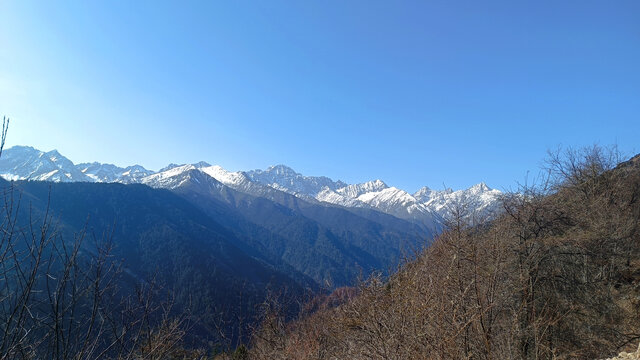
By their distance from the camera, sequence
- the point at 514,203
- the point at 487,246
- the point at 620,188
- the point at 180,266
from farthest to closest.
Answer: the point at 180,266
the point at 620,188
the point at 514,203
the point at 487,246

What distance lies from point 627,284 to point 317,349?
1368 cm

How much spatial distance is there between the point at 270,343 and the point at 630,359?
16.4 m

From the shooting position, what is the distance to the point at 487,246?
9.62 m

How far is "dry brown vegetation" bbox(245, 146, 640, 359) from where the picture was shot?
6.04 metres

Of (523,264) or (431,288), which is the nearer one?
(431,288)

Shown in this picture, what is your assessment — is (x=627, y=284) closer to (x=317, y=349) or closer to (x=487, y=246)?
(x=487, y=246)

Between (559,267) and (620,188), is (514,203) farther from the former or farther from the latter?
(620,188)

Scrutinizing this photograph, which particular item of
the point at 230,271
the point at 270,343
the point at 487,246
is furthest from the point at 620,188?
the point at 230,271

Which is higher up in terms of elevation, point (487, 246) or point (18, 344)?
point (487, 246)

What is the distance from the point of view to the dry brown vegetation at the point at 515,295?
6.04 m

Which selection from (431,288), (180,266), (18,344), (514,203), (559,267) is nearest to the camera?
(18,344)

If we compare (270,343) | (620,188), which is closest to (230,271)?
(270,343)

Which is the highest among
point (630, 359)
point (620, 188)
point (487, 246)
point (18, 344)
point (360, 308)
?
point (620, 188)

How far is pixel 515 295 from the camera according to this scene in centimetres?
952
